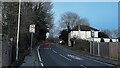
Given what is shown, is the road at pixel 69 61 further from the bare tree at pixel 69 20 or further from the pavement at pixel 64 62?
the bare tree at pixel 69 20

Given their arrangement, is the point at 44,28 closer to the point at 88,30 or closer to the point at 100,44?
the point at 100,44

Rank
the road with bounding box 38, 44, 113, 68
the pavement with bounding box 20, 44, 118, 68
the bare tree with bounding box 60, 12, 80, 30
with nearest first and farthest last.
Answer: the pavement with bounding box 20, 44, 118, 68
the road with bounding box 38, 44, 113, 68
the bare tree with bounding box 60, 12, 80, 30

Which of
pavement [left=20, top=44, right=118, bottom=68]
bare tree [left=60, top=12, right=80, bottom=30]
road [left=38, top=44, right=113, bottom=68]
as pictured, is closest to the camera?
pavement [left=20, top=44, right=118, bottom=68]

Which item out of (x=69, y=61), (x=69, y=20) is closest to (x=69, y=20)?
(x=69, y=20)

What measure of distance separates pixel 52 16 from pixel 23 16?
1326 inches

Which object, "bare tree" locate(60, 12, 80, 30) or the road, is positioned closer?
the road

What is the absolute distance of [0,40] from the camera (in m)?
14.0

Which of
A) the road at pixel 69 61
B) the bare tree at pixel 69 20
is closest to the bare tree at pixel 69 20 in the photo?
the bare tree at pixel 69 20

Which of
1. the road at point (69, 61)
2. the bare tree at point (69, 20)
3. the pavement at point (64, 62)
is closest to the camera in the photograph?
the pavement at point (64, 62)

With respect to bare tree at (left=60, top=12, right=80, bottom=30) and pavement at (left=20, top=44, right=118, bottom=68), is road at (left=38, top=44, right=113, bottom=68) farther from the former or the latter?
bare tree at (left=60, top=12, right=80, bottom=30)

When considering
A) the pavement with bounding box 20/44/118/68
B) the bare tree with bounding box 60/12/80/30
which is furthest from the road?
the bare tree with bounding box 60/12/80/30

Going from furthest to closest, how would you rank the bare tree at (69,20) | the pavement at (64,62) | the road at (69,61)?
the bare tree at (69,20)
the road at (69,61)
the pavement at (64,62)

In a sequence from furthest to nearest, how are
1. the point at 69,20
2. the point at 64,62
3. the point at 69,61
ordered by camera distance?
the point at 69,20
the point at 69,61
the point at 64,62

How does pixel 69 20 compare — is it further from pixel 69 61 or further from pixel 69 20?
pixel 69 61
